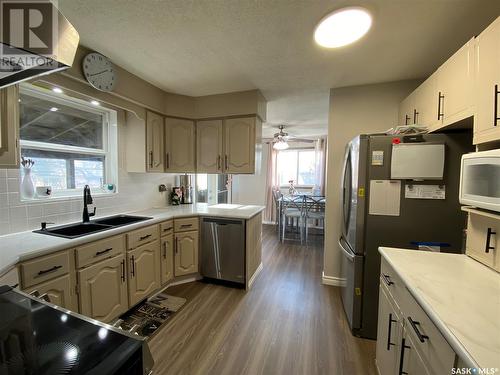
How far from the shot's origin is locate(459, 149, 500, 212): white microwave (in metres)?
0.92

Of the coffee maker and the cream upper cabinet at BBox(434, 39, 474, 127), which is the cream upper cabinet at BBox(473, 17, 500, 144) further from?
the coffee maker

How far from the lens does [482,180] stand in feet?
3.29

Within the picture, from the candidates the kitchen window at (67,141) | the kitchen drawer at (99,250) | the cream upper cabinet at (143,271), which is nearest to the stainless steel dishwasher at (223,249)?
the cream upper cabinet at (143,271)

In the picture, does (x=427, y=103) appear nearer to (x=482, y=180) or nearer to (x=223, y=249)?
(x=482, y=180)

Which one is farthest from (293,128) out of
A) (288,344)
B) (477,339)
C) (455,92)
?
(477,339)

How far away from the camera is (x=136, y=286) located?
2012 mm

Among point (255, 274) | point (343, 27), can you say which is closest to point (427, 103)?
point (343, 27)

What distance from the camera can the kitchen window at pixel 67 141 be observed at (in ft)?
5.87

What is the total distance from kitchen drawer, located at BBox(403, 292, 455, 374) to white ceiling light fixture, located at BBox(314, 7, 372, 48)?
1.61 meters

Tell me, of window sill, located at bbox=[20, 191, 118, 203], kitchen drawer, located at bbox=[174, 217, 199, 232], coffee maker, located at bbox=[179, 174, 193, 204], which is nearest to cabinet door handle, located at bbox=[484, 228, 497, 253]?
kitchen drawer, located at bbox=[174, 217, 199, 232]

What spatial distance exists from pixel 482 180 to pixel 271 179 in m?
4.65

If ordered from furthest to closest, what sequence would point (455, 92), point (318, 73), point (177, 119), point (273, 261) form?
point (273, 261), point (177, 119), point (318, 73), point (455, 92)

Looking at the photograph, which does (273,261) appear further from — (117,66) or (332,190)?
(117,66)

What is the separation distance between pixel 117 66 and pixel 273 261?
3.18 meters
